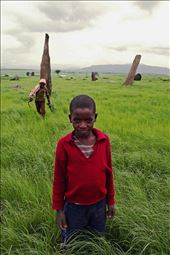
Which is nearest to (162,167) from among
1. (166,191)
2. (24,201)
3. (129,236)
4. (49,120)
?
(166,191)

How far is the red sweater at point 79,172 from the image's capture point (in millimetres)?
2135

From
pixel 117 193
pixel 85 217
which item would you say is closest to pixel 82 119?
pixel 85 217

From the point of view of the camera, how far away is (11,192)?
3.41 metres

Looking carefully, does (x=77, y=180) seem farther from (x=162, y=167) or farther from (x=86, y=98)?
(x=162, y=167)

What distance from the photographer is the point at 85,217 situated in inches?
90.9

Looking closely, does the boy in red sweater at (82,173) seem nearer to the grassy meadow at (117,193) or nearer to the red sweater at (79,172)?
the red sweater at (79,172)

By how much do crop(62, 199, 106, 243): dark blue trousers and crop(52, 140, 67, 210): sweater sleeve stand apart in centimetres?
7

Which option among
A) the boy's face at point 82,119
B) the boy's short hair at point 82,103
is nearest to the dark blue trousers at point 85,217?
the boy's face at point 82,119

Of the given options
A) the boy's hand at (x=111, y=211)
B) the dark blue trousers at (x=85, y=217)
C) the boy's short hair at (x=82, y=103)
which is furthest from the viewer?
the boy's hand at (x=111, y=211)

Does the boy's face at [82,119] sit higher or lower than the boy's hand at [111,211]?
higher

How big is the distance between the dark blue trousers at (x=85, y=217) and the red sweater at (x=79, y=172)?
0.18 feet

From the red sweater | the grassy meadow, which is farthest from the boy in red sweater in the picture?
the grassy meadow

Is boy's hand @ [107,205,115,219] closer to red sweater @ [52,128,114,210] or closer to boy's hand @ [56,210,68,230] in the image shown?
red sweater @ [52,128,114,210]

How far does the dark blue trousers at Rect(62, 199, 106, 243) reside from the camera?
226cm
